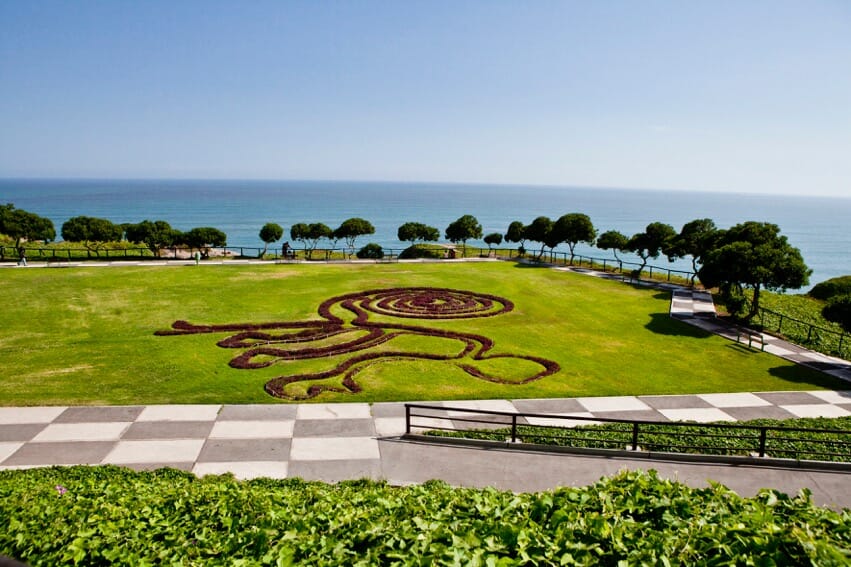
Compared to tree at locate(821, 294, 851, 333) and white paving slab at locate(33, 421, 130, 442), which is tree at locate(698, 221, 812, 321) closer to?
tree at locate(821, 294, 851, 333)

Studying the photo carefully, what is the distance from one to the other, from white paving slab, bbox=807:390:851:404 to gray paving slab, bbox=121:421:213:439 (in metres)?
22.2

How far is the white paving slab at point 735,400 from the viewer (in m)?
18.9

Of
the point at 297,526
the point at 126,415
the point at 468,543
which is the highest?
the point at 468,543

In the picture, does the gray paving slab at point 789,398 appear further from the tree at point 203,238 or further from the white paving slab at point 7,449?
the tree at point 203,238

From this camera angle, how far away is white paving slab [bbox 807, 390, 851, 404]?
1948 cm

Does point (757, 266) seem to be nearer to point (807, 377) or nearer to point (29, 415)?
point (807, 377)

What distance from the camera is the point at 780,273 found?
2822 cm

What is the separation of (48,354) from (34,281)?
16754 millimetres

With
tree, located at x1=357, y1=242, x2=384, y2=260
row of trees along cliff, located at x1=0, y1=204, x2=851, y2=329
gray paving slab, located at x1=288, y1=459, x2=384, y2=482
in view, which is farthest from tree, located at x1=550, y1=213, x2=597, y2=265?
gray paving slab, located at x1=288, y1=459, x2=384, y2=482

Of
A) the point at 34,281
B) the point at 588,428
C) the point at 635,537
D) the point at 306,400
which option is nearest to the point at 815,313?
the point at 588,428

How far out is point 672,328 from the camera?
94.3ft

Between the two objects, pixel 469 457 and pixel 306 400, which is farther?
pixel 306 400

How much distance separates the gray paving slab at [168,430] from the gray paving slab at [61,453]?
83cm

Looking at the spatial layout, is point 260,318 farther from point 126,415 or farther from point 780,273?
point 780,273
